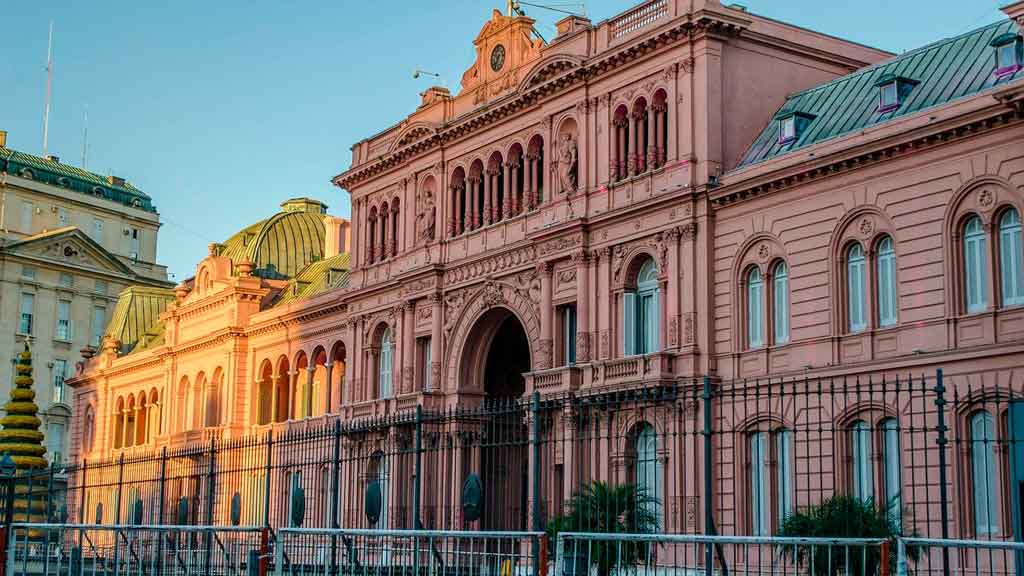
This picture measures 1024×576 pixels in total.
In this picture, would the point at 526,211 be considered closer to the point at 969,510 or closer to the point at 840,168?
the point at 840,168

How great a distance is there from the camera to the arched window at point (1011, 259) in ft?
100.0

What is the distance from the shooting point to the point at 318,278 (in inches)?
2522

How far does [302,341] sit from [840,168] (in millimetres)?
30281

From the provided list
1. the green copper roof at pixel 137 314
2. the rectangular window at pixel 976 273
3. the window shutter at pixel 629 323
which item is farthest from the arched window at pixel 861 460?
the green copper roof at pixel 137 314

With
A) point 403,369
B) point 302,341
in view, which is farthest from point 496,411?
point 302,341

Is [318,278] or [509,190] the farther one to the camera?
[318,278]

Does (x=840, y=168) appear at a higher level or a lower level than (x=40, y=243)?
lower

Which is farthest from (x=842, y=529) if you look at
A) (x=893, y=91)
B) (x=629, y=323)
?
(x=629, y=323)

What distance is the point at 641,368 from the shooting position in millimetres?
38469

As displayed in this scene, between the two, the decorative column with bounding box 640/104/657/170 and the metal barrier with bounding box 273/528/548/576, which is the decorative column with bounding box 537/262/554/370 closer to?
the decorative column with bounding box 640/104/657/170

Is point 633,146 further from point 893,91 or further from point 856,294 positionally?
point 856,294

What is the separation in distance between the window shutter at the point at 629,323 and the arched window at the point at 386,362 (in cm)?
1311

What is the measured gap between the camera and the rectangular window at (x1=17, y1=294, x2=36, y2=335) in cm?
8856

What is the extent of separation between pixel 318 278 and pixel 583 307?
2543cm
